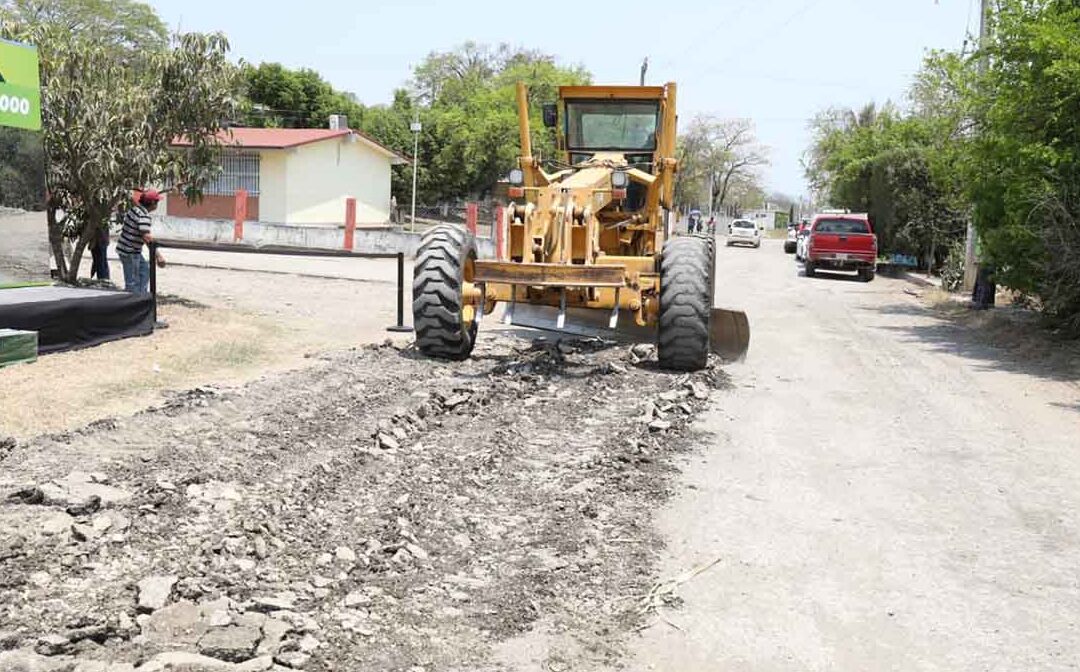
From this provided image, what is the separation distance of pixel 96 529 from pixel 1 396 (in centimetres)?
397

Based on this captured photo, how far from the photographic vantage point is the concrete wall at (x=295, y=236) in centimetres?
3025

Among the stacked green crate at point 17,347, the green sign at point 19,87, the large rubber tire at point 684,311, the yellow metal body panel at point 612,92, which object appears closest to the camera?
the stacked green crate at point 17,347

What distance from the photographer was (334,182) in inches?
1727

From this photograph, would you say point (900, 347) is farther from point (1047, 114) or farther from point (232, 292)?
point (232, 292)

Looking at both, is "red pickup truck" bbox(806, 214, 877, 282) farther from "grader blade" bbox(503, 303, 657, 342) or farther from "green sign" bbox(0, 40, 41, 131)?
"green sign" bbox(0, 40, 41, 131)

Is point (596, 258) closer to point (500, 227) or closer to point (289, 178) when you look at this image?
point (500, 227)

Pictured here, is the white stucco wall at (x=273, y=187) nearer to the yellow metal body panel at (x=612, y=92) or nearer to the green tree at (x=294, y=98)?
the green tree at (x=294, y=98)

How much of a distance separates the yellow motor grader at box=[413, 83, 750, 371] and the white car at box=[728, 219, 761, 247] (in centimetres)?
4162

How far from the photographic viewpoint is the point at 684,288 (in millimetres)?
10766

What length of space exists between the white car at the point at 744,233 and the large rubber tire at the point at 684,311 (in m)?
43.8

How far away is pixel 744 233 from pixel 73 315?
45.5m

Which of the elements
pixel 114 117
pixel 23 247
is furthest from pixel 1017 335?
pixel 23 247

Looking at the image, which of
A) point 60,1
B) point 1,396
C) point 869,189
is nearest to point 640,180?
point 1,396

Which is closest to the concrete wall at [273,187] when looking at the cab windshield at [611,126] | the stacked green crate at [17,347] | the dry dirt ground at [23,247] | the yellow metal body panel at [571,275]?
the dry dirt ground at [23,247]
